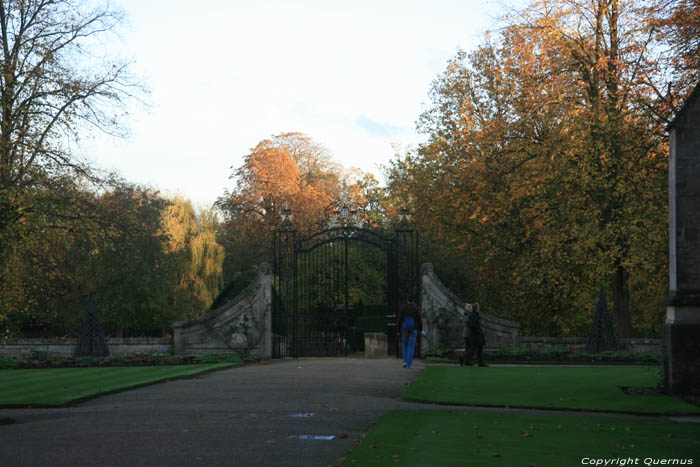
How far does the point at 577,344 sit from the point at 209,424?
1581 cm

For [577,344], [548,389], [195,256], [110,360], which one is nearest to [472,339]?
[577,344]

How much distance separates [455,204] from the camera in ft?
93.0

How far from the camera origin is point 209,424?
923cm

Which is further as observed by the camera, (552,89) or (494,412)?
(552,89)

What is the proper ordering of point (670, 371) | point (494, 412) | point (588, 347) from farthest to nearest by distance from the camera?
1. point (588, 347)
2. point (670, 371)
3. point (494, 412)

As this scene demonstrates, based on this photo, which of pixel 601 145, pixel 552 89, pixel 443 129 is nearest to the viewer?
pixel 601 145

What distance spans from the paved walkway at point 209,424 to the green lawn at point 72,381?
595 mm

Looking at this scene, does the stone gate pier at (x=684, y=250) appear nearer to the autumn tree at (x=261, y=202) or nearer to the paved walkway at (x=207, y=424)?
the paved walkway at (x=207, y=424)

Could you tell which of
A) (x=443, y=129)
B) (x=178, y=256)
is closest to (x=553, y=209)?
(x=443, y=129)

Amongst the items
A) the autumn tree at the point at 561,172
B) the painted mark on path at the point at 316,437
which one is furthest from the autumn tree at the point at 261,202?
the painted mark on path at the point at 316,437

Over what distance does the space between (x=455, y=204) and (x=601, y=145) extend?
637 cm

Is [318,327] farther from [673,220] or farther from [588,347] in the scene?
[673,220]

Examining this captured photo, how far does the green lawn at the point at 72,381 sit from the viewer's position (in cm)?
1270

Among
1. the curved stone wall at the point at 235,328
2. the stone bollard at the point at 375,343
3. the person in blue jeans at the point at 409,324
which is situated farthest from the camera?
the stone bollard at the point at 375,343
